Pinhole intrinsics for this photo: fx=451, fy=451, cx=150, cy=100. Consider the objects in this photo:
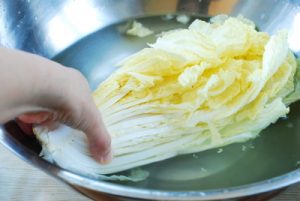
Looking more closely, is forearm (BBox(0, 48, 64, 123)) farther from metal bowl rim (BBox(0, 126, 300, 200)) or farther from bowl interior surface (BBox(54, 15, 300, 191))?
bowl interior surface (BBox(54, 15, 300, 191))

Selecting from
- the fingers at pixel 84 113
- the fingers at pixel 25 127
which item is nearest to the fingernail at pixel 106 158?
the fingers at pixel 84 113

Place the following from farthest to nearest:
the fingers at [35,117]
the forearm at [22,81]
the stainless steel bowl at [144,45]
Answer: the stainless steel bowl at [144,45] → the fingers at [35,117] → the forearm at [22,81]

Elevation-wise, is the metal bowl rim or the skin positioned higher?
the skin

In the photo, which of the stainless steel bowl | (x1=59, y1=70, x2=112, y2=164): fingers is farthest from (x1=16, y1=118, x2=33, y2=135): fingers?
(x1=59, y1=70, x2=112, y2=164): fingers

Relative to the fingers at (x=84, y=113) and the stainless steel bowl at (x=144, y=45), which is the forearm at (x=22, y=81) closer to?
the fingers at (x=84, y=113)

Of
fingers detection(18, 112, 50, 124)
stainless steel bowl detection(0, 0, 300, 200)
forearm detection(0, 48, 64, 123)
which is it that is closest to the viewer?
forearm detection(0, 48, 64, 123)
